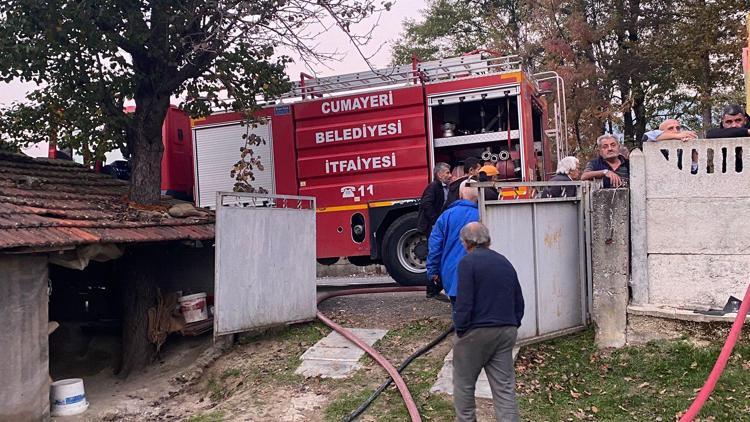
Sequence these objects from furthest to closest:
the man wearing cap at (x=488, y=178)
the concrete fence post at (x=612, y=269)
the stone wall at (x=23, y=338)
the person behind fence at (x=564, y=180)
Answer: the person behind fence at (x=564, y=180)
the man wearing cap at (x=488, y=178)
the concrete fence post at (x=612, y=269)
the stone wall at (x=23, y=338)

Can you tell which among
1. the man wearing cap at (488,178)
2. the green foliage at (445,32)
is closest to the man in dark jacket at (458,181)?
the man wearing cap at (488,178)

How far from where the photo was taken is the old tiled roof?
20.0 ft

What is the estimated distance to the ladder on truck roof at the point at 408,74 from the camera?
911 centimetres

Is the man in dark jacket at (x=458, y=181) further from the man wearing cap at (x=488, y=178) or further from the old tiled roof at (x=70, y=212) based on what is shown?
the old tiled roof at (x=70, y=212)

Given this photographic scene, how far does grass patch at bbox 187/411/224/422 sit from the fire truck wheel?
12.4 ft

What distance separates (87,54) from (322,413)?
5.81 m

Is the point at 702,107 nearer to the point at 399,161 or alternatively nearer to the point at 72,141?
the point at 399,161

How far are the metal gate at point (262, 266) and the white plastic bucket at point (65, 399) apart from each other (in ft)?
5.04

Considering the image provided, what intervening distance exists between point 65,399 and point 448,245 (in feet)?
13.9

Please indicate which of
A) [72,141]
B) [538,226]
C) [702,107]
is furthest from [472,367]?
[702,107]

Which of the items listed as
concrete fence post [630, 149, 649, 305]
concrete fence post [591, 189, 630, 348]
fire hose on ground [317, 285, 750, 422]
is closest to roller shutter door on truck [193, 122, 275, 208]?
fire hose on ground [317, 285, 750, 422]

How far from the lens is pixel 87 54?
8586 mm

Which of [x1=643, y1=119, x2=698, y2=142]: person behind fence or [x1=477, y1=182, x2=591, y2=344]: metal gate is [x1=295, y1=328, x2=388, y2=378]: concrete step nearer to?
[x1=477, y1=182, x2=591, y2=344]: metal gate

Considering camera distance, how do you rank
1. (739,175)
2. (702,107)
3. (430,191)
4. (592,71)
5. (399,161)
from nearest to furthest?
(739,175) < (430,191) < (399,161) < (702,107) < (592,71)
